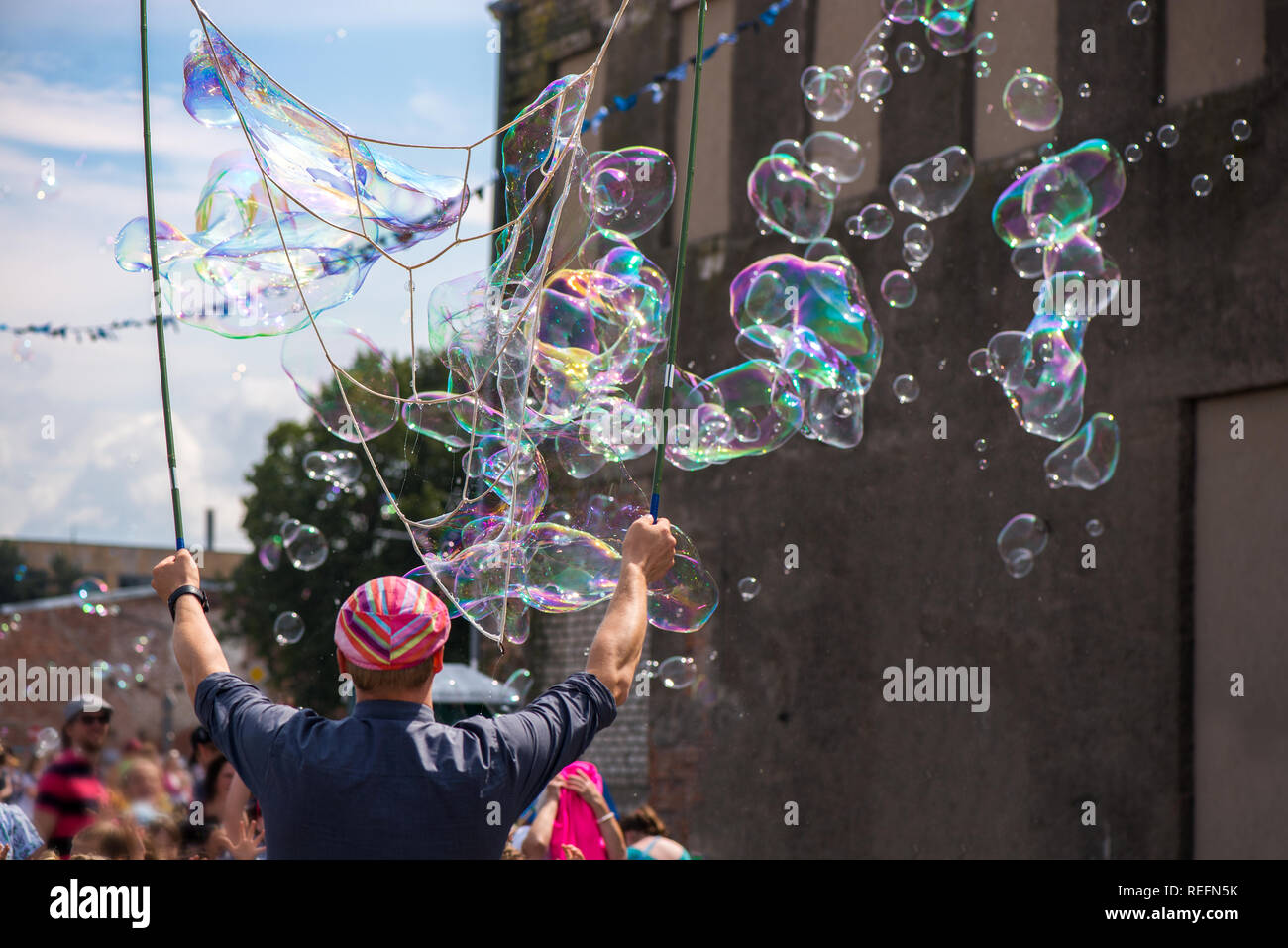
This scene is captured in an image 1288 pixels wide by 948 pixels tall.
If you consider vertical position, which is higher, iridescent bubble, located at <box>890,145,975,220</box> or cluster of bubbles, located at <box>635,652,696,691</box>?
iridescent bubble, located at <box>890,145,975,220</box>

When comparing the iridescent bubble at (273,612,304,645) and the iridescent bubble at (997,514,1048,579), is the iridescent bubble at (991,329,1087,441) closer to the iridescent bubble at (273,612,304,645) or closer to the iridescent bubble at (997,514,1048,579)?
the iridescent bubble at (997,514,1048,579)

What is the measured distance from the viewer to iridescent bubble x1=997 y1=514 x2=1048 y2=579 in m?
8.67

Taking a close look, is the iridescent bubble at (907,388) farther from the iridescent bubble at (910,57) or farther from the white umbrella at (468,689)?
the white umbrella at (468,689)

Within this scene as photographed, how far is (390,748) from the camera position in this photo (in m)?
2.43

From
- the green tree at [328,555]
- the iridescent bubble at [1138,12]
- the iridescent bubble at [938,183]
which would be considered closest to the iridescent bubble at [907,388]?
the iridescent bubble at [938,183]

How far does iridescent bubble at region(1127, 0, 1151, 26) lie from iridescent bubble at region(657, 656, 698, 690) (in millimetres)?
5271

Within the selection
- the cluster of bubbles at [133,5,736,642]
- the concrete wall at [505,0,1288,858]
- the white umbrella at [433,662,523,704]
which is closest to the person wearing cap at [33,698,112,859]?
the cluster of bubbles at [133,5,736,642]

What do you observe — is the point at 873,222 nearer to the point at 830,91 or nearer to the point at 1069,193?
the point at 830,91

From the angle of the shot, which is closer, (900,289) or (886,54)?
(900,289)

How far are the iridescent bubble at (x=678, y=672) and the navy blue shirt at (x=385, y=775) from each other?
7.62 meters

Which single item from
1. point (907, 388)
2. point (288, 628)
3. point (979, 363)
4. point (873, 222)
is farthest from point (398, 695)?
point (873, 222)

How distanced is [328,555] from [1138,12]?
2074cm

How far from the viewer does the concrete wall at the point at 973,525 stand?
26.1 ft
